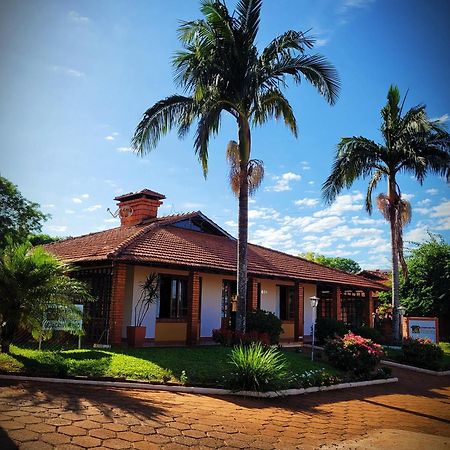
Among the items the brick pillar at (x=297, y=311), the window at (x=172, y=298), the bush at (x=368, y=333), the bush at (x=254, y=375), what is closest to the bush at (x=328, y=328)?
the bush at (x=368, y=333)

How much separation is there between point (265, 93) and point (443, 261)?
1700cm

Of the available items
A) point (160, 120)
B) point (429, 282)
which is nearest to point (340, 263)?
point (429, 282)

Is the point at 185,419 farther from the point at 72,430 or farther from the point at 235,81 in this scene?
the point at 235,81

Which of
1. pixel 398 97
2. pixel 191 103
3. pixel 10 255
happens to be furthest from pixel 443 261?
pixel 10 255

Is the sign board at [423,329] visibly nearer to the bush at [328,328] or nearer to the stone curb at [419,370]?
the bush at [328,328]

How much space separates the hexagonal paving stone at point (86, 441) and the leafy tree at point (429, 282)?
22313mm

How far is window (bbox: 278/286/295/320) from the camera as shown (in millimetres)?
21219

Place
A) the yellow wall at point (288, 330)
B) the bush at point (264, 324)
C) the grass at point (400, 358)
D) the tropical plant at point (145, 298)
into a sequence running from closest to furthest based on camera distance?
the tropical plant at point (145, 298)
the bush at point (264, 324)
the grass at point (400, 358)
the yellow wall at point (288, 330)

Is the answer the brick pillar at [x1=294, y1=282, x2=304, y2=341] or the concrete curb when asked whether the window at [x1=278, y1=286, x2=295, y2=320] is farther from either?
the concrete curb

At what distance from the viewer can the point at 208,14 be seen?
1290cm

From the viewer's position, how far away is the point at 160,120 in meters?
13.9

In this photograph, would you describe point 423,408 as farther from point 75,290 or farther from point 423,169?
point 423,169

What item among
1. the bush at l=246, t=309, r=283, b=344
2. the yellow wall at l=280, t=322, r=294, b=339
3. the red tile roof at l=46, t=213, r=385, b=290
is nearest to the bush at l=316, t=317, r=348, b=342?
the yellow wall at l=280, t=322, r=294, b=339

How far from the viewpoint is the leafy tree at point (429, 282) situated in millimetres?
24250
